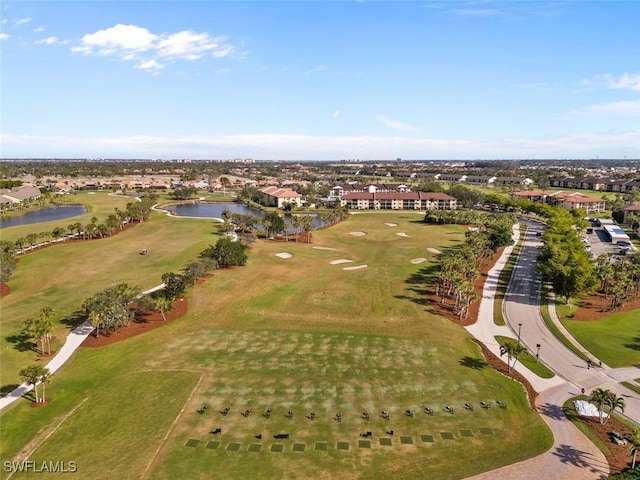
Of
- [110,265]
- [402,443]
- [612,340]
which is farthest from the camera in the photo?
[110,265]

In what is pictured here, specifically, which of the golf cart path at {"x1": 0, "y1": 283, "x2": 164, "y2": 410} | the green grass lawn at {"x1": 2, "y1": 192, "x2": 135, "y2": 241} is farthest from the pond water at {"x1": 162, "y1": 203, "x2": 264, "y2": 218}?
the golf cart path at {"x1": 0, "y1": 283, "x2": 164, "y2": 410}

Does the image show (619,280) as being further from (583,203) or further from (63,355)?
(583,203)

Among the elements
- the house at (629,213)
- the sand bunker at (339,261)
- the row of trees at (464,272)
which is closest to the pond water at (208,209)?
the sand bunker at (339,261)

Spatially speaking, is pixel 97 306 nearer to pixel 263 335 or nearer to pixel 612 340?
pixel 263 335

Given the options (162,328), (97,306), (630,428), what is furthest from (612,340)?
(97,306)

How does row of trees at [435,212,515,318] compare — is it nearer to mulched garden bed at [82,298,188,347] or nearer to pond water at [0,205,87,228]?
mulched garden bed at [82,298,188,347]

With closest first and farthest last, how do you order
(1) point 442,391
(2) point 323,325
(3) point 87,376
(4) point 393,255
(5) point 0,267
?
(1) point 442,391, (3) point 87,376, (2) point 323,325, (5) point 0,267, (4) point 393,255

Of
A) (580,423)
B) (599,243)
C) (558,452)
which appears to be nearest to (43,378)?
(558,452)
